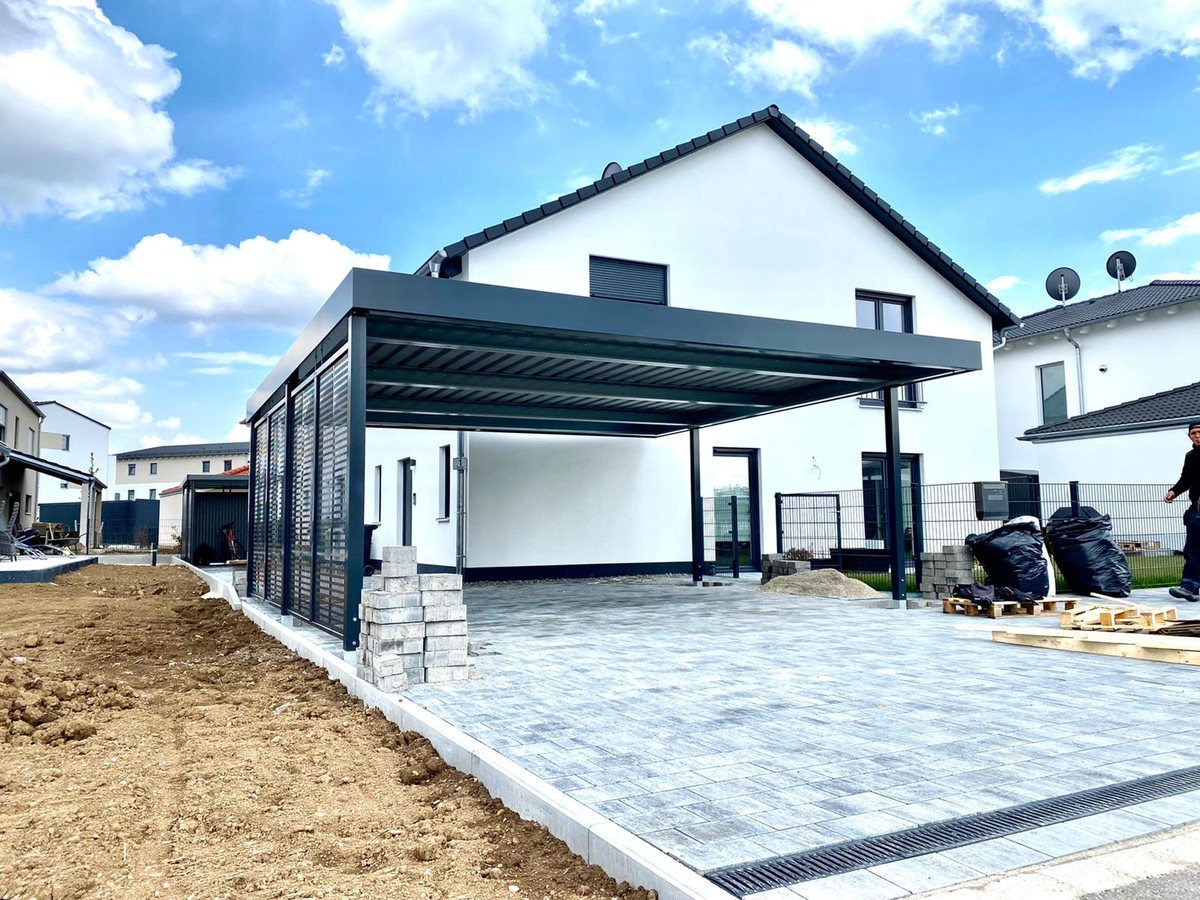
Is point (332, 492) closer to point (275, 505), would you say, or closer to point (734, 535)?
point (275, 505)

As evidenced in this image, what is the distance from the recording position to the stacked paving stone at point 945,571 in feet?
34.8

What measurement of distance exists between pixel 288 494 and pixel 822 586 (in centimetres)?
723

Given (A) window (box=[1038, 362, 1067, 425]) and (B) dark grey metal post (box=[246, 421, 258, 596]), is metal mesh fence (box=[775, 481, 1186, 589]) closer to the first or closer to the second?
(A) window (box=[1038, 362, 1067, 425])

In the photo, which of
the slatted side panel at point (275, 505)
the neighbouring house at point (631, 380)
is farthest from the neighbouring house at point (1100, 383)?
the slatted side panel at point (275, 505)

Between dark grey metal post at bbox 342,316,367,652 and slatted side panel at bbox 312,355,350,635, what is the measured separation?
0.10 m

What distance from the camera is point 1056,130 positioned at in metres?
17.5

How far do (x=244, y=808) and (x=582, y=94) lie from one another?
46.3 ft

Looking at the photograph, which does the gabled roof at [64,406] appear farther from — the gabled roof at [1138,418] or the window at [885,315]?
the gabled roof at [1138,418]

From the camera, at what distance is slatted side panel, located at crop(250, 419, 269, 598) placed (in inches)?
439

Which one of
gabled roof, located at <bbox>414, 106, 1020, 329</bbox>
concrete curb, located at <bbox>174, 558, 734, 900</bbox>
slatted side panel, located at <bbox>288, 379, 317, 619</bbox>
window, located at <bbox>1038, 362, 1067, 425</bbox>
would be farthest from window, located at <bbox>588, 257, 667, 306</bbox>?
window, located at <bbox>1038, 362, 1067, 425</bbox>

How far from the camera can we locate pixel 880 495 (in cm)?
1526

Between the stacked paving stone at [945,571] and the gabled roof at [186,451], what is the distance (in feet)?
188

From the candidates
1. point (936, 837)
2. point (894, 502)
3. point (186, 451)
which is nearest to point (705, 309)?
point (894, 502)

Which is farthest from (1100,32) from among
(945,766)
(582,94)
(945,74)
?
(945,766)
